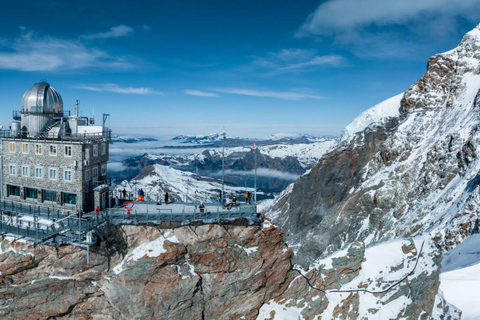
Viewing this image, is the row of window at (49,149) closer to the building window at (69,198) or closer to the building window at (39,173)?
the building window at (39,173)

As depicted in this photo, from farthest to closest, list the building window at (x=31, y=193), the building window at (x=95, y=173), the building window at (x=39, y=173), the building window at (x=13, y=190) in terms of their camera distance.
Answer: the building window at (x=13, y=190)
the building window at (x=31, y=193)
the building window at (x=95, y=173)
the building window at (x=39, y=173)

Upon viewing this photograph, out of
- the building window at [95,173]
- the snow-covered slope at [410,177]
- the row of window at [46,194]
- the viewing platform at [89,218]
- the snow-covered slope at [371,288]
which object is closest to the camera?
the snow-covered slope at [371,288]

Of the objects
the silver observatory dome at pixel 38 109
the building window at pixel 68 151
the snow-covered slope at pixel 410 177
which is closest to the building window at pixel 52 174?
the building window at pixel 68 151

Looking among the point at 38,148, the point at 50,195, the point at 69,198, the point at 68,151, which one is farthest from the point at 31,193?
the point at 68,151

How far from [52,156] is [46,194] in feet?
16.3

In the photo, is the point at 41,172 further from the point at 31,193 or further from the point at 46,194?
the point at 31,193

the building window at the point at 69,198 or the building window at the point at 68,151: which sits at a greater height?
the building window at the point at 68,151

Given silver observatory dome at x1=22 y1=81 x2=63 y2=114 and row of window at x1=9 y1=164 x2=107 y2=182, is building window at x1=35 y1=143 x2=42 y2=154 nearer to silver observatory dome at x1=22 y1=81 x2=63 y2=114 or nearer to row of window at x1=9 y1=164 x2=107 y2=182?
row of window at x1=9 y1=164 x2=107 y2=182

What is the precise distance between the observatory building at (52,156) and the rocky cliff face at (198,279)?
22.5 ft

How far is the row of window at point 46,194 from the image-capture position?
1848 inches

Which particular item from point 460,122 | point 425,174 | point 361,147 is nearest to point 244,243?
point 425,174

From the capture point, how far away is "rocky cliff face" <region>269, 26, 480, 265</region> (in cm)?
9212

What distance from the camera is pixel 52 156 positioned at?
4756 centimetres

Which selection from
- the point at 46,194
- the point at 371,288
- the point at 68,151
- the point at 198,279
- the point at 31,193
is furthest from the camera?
the point at 31,193
